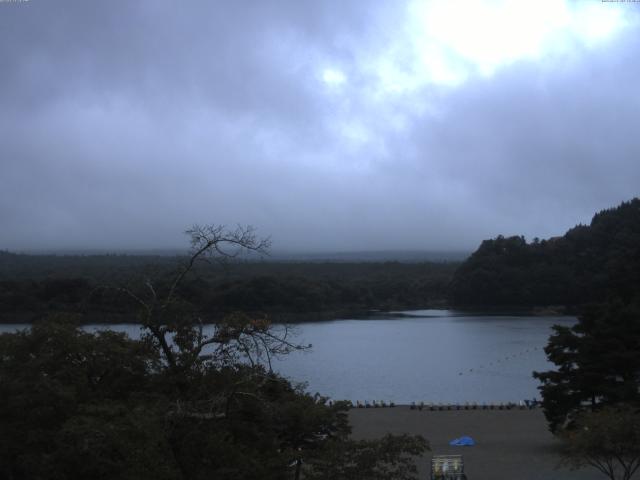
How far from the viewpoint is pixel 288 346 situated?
6.69 metres

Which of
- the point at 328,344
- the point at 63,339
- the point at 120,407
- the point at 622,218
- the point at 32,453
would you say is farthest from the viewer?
the point at 622,218

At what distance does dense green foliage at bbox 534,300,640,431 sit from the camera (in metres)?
16.6

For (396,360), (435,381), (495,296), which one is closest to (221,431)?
(435,381)

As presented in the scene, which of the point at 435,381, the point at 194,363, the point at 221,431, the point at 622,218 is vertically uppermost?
the point at 622,218

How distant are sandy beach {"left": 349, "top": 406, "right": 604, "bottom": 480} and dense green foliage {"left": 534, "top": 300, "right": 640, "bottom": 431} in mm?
1261

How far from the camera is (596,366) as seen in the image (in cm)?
1669

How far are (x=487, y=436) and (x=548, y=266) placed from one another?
5175cm

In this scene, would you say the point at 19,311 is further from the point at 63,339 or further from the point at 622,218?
the point at 622,218

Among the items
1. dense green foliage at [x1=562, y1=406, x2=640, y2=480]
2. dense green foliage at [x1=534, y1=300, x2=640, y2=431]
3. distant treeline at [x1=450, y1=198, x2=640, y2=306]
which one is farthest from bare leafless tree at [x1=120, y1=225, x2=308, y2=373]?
distant treeline at [x1=450, y1=198, x2=640, y2=306]

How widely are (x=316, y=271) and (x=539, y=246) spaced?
33.7m

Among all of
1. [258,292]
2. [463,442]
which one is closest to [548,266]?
[258,292]

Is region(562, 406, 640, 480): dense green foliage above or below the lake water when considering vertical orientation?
above

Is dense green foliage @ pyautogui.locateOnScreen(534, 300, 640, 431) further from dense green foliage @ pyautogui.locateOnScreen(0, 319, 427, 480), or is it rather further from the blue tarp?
dense green foliage @ pyautogui.locateOnScreen(0, 319, 427, 480)

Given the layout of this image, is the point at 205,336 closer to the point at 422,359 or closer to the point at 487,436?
the point at 487,436
